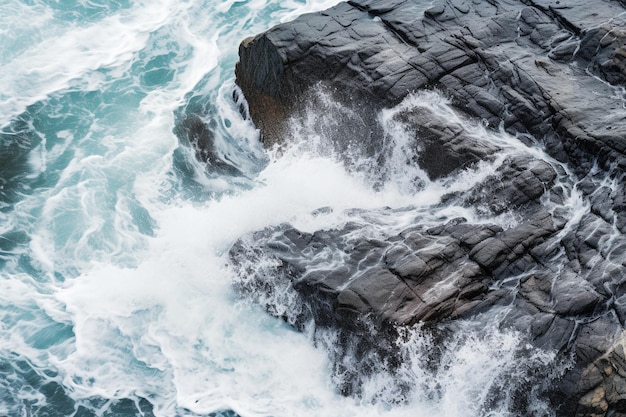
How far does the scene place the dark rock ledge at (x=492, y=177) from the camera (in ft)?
36.3

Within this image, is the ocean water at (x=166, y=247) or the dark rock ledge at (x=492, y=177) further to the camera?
the ocean water at (x=166, y=247)

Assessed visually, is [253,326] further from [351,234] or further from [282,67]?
[282,67]

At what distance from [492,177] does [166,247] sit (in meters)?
7.43

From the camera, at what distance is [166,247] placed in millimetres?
14516

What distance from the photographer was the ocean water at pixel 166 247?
11.7 meters

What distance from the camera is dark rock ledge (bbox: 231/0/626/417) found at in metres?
11.1

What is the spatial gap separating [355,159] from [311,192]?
135 cm

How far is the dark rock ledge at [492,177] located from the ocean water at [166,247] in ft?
1.57

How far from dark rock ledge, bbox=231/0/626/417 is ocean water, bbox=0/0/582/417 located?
48cm

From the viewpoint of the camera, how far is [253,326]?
→ 13.1 metres


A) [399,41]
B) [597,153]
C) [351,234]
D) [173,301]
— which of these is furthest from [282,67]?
[597,153]

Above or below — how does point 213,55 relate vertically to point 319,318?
above

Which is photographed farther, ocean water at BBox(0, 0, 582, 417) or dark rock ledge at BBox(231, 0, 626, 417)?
ocean water at BBox(0, 0, 582, 417)

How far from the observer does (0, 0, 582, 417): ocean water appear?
11.7m
